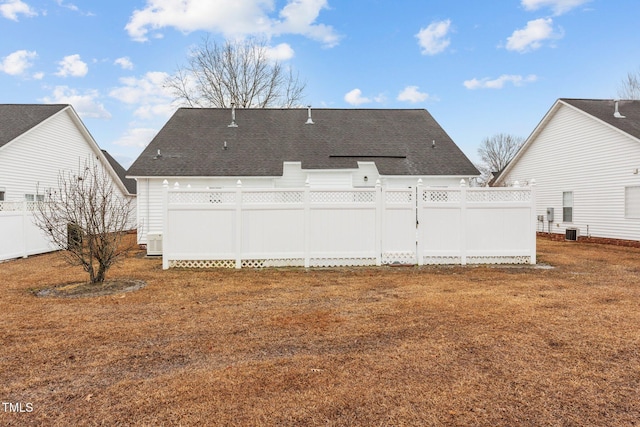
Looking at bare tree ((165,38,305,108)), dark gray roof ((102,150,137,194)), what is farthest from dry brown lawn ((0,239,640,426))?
bare tree ((165,38,305,108))

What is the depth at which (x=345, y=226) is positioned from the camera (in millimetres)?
8852

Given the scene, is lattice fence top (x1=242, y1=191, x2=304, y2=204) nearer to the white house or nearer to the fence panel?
the fence panel

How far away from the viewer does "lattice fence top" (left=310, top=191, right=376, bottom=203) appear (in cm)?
881

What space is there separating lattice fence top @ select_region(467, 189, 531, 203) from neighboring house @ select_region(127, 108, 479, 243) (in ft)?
17.9

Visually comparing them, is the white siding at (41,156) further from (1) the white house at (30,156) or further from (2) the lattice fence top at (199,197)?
(2) the lattice fence top at (199,197)

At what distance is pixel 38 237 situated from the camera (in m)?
12.0

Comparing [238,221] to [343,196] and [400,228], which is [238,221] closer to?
[343,196]

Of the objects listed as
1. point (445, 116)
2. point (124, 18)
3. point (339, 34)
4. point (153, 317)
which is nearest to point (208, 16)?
point (124, 18)

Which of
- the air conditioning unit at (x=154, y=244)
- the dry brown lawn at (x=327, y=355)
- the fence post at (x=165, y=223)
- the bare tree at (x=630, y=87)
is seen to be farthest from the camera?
the bare tree at (x=630, y=87)

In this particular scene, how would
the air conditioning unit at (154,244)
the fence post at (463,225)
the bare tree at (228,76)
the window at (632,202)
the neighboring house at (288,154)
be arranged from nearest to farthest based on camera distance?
the fence post at (463,225) < the air conditioning unit at (154,244) < the window at (632,202) < the neighboring house at (288,154) < the bare tree at (228,76)

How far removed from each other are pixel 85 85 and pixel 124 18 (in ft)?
17.5

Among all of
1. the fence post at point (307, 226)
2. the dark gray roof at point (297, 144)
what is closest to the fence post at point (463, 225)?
the fence post at point (307, 226)

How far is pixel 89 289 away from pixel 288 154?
9.83m

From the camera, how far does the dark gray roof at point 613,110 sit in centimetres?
1357
